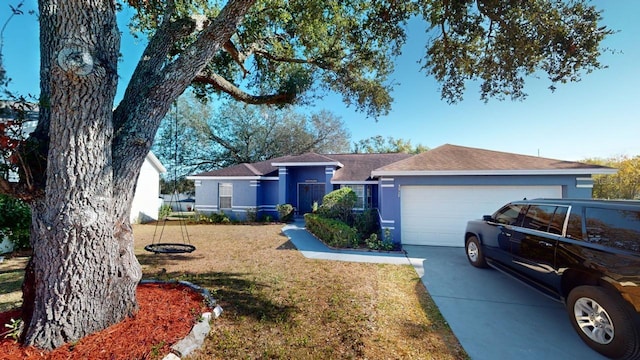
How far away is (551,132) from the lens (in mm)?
12828

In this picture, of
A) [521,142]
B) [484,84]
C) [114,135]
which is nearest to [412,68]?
[484,84]

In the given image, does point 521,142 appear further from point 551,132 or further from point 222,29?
point 222,29

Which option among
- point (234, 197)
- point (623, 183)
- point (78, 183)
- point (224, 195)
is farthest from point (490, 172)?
point (623, 183)

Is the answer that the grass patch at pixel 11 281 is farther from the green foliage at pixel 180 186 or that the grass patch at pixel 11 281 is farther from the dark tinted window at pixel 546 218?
the green foliage at pixel 180 186

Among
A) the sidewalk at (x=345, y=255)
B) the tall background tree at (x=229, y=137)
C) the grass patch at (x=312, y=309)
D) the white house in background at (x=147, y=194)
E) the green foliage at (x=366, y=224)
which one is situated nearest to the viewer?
the grass patch at (x=312, y=309)

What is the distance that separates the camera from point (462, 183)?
851 cm

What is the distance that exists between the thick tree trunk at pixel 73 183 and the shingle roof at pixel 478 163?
7444mm

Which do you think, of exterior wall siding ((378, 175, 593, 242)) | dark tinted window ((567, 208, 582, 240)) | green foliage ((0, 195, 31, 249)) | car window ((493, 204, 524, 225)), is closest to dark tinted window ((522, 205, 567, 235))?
dark tinted window ((567, 208, 582, 240))

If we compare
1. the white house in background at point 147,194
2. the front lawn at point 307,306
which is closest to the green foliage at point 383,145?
the white house in background at point 147,194

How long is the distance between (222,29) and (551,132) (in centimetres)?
1568

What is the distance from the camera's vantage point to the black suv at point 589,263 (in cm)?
292

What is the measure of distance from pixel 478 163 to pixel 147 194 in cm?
1862

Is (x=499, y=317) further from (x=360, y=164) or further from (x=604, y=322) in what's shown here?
(x=360, y=164)

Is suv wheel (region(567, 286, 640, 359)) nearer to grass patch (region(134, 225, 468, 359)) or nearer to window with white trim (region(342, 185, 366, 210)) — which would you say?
grass patch (region(134, 225, 468, 359))
